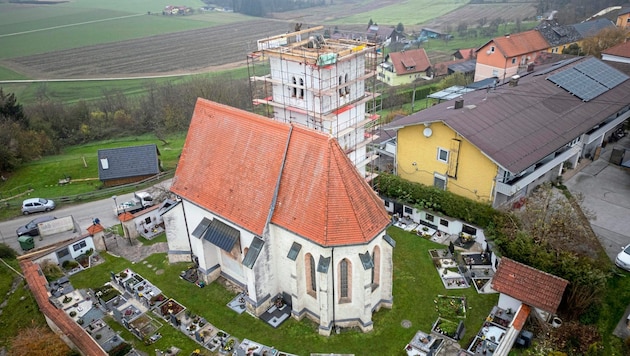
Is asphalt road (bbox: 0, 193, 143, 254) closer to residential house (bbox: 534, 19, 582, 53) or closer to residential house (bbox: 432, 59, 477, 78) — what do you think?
residential house (bbox: 432, 59, 477, 78)

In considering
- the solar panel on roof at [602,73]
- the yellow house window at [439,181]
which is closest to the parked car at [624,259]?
the yellow house window at [439,181]

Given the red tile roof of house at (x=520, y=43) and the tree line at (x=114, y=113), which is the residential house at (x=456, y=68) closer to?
the red tile roof of house at (x=520, y=43)

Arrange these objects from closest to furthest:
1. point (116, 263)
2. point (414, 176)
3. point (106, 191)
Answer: point (116, 263), point (414, 176), point (106, 191)

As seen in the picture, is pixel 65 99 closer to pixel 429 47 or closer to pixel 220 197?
pixel 220 197

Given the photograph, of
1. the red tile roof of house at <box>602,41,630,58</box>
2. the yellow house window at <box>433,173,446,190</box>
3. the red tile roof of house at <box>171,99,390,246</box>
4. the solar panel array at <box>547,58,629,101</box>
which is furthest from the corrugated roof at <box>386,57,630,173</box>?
the red tile roof of house at <box>171,99,390,246</box>

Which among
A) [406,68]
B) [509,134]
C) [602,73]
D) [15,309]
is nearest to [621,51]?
[602,73]

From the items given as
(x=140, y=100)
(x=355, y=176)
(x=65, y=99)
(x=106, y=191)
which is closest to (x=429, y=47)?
(x=140, y=100)
